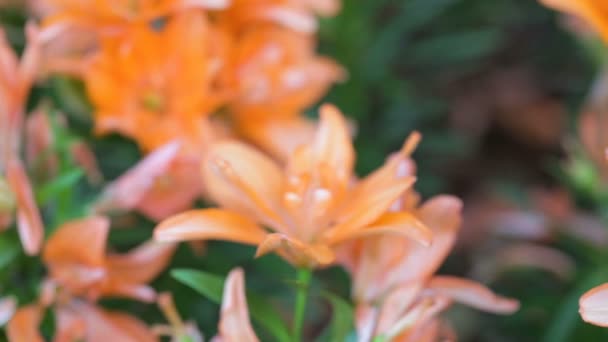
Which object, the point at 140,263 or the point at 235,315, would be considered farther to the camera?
the point at 140,263

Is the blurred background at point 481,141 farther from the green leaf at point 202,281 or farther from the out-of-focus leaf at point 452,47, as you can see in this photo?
the green leaf at point 202,281

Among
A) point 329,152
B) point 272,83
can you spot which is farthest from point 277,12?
point 329,152

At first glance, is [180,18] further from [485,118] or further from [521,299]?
[485,118]

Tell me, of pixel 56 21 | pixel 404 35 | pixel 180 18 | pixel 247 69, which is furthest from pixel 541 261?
pixel 56 21

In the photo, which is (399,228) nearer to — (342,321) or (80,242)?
(342,321)

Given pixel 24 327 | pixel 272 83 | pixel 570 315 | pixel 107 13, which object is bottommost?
pixel 570 315

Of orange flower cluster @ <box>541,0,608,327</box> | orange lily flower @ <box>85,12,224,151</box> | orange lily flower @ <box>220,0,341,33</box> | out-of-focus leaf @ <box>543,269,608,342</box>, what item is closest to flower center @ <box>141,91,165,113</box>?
orange lily flower @ <box>85,12,224,151</box>

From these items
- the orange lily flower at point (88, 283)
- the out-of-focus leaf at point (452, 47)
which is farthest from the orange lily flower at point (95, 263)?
the out-of-focus leaf at point (452, 47)
